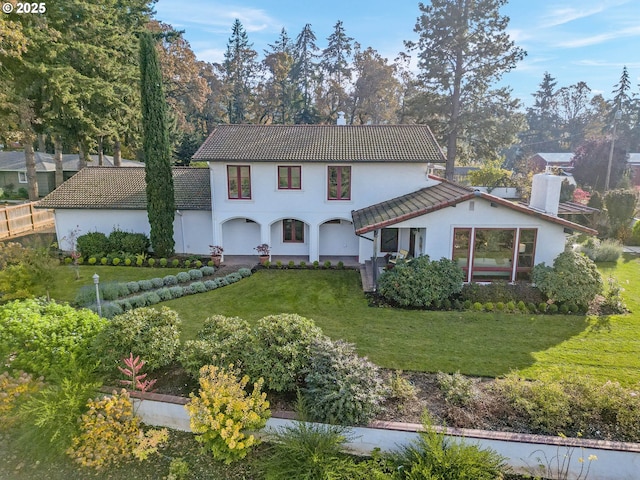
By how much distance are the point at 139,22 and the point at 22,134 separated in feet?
43.7

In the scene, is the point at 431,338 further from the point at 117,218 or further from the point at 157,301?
the point at 117,218

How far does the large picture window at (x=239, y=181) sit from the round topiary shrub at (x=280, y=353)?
11.3 m

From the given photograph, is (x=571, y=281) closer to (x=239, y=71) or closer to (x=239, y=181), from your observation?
(x=239, y=181)

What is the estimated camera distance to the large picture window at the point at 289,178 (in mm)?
18281

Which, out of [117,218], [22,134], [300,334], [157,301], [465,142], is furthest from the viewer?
[465,142]

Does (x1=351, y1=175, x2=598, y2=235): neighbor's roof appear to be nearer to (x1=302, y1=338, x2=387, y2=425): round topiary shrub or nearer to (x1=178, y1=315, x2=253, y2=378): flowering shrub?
(x1=178, y1=315, x2=253, y2=378): flowering shrub

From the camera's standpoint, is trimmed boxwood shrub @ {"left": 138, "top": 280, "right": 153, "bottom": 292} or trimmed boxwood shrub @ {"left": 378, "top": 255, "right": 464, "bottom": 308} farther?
trimmed boxwood shrub @ {"left": 138, "top": 280, "right": 153, "bottom": 292}

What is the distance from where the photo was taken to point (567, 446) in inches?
249

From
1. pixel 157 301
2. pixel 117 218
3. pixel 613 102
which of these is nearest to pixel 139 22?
pixel 117 218

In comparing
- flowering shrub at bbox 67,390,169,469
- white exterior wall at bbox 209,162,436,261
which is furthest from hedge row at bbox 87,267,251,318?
flowering shrub at bbox 67,390,169,469

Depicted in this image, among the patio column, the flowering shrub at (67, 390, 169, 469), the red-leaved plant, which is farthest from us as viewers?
the patio column

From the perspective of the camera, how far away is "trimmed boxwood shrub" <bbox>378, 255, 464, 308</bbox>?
43.6 ft

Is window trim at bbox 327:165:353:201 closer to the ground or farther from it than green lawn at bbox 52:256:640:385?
farther from it

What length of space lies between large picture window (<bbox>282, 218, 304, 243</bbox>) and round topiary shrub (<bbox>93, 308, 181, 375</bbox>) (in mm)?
11764
